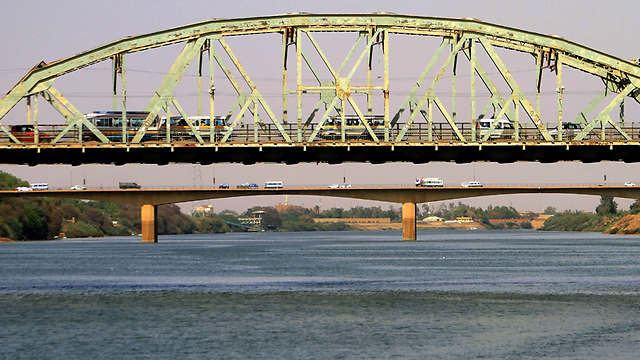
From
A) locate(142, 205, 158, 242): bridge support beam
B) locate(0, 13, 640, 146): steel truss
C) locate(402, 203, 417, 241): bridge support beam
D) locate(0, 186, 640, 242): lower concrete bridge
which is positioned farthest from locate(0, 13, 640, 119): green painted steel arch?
locate(142, 205, 158, 242): bridge support beam

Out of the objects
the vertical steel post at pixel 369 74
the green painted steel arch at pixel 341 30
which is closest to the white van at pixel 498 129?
the green painted steel arch at pixel 341 30

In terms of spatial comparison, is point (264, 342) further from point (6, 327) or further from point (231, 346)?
point (6, 327)

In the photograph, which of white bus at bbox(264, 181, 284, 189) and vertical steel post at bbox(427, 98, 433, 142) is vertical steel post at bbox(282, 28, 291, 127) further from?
white bus at bbox(264, 181, 284, 189)

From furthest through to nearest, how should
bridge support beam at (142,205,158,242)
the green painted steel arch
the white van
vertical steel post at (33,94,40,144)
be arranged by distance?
bridge support beam at (142,205,158,242) → the white van → the green painted steel arch → vertical steel post at (33,94,40,144)

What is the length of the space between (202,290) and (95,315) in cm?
1591

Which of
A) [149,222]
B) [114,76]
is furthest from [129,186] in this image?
[114,76]

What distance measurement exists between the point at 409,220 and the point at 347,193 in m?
22.2

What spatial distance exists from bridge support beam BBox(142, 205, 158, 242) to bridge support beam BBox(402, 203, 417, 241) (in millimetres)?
54019

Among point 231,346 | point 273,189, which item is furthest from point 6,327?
point 273,189

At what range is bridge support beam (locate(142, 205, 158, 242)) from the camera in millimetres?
179375

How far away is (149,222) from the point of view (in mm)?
185500

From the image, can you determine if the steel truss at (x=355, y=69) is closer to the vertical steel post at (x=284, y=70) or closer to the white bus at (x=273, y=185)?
the vertical steel post at (x=284, y=70)

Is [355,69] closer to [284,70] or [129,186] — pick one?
[284,70]

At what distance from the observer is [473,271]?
293 ft
